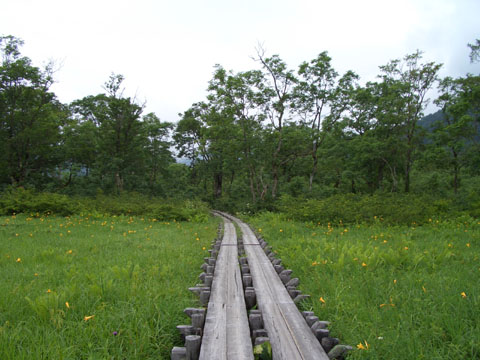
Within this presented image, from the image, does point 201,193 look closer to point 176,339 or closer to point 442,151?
point 442,151

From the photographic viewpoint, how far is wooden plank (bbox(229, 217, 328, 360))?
274 cm

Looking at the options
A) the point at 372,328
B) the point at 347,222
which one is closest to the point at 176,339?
the point at 372,328

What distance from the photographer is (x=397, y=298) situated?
375cm

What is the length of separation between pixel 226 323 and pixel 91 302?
6.00 feet

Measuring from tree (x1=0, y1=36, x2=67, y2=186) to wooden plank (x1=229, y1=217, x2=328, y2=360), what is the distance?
2334 centimetres

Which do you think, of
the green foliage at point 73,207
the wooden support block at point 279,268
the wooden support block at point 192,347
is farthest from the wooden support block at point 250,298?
the green foliage at point 73,207

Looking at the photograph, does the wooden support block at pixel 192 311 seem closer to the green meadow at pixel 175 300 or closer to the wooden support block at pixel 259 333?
the green meadow at pixel 175 300

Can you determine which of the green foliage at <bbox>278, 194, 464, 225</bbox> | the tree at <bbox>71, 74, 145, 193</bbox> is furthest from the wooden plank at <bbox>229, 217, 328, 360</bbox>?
the tree at <bbox>71, 74, 145, 193</bbox>

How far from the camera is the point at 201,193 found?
33.6m

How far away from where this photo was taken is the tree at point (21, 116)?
804 inches

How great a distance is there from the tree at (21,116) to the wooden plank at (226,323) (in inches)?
906

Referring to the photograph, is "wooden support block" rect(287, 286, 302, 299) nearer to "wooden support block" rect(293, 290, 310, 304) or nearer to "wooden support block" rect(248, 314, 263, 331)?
"wooden support block" rect(293, 290, 310, 304)

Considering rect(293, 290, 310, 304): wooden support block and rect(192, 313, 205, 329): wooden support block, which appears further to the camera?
rect(293, 290, 310, 304): wooden support block

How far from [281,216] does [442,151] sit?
14978 millimetres
